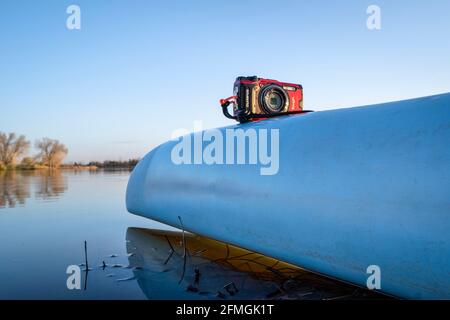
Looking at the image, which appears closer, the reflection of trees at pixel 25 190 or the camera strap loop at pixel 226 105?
the camera strap loop at pixel 226 105

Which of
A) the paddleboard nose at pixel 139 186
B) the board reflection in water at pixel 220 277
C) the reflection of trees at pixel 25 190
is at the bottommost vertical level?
the board reflection in water at pixel 220 277

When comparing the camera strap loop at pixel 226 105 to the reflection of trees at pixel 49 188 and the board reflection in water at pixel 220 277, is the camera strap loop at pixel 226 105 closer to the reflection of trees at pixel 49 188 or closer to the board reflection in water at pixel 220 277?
the board reflection in water at pixel 220 277

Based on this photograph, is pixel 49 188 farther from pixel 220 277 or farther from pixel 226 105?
pixel 220 277

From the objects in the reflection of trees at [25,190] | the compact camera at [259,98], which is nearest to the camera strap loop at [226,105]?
the compact camera at [259,98]

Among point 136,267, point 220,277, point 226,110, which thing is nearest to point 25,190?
point 226,110

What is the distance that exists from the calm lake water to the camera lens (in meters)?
1.48

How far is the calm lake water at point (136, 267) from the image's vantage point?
2.20m

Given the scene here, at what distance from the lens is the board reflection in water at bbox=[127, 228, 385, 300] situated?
2166 mm

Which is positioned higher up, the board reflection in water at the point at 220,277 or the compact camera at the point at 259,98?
the compact camera at the point at 259,98

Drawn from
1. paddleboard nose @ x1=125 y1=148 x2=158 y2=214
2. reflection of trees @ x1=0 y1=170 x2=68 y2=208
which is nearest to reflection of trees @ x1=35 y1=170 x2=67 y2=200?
reflection of trees @ x1=0 y1=170 x2=68 y2=208

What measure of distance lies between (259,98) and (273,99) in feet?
0.68

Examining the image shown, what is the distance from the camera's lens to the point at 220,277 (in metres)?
2.50
